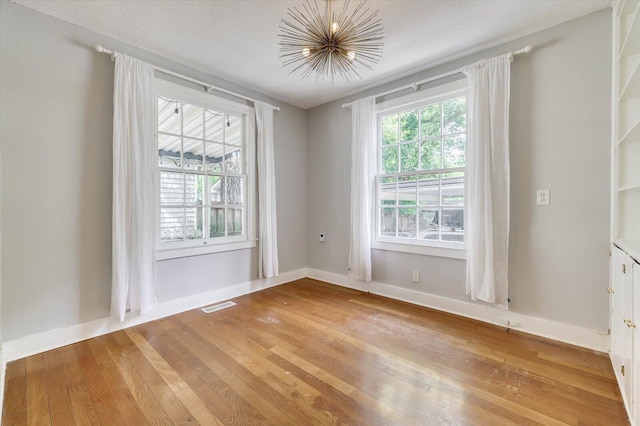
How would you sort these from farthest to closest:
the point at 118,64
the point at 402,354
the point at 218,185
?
the point at 218,185 → the point at 118,64 → the point at 402,354

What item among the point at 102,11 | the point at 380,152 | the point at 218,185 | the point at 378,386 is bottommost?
the point at 378,386

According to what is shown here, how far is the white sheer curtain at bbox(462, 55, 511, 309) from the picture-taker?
8.16 ft

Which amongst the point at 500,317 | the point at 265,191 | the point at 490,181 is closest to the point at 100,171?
the point at 265,191

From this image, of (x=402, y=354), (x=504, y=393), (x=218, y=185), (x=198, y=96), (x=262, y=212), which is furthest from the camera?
(x=262, y=212)

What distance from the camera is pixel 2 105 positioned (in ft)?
6.59

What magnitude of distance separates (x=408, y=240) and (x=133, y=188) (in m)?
2.90

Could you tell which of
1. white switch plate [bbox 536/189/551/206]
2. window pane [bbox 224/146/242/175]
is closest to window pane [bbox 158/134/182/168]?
window pane [bbox 224/146/242/175]

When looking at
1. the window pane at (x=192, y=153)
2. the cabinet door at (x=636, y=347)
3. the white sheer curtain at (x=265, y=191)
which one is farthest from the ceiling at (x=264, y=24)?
the cabinet door at (x=636, y=347)

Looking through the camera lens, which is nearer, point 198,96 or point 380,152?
point 198,96

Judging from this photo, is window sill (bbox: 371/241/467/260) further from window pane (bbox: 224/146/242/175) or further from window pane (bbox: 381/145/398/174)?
window pane (bbox: 224/146/242/175)

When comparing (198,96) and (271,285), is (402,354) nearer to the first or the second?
(271,285)

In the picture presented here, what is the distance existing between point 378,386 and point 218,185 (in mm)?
2712

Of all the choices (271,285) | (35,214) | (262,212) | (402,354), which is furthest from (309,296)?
(35,214)

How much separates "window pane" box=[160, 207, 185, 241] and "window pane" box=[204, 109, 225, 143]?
96 centimetres
